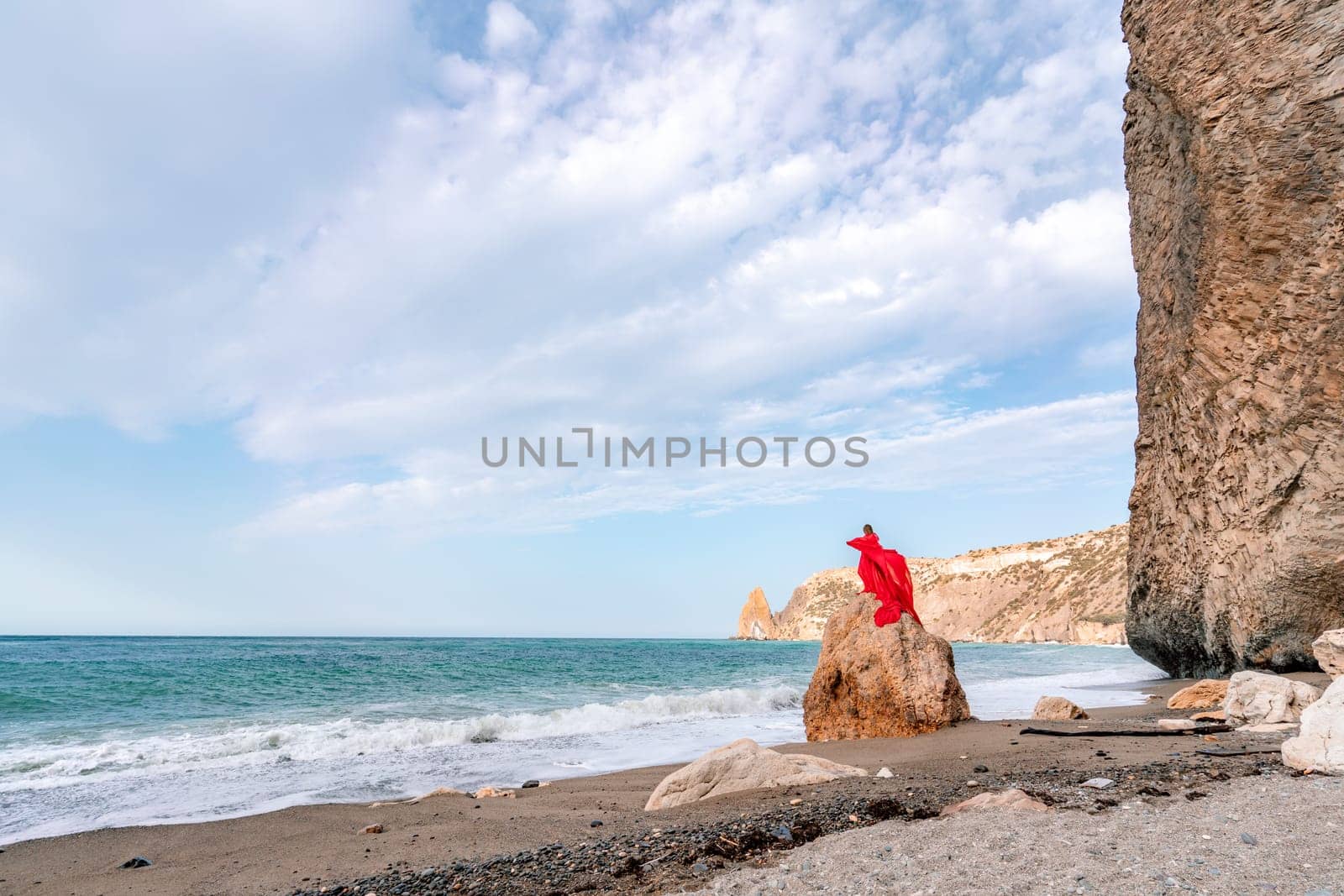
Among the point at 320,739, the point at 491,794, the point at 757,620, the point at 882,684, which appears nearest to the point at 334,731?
the point at 320,739

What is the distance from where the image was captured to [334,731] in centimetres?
1488

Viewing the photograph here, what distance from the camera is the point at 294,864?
590 centimetres

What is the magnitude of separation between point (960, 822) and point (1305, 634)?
1306 cm

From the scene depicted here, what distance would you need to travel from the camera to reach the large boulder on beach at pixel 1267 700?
28.6ft

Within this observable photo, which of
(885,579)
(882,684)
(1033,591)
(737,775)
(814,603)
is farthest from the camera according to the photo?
(814,603)

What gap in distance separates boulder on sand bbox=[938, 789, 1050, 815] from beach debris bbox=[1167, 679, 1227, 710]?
9.04 metres

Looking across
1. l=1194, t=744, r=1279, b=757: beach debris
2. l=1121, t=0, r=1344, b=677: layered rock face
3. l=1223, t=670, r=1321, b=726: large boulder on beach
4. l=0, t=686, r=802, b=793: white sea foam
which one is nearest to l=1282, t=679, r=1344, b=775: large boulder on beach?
l=1194, t=744, r=1279, b=757: beach debris

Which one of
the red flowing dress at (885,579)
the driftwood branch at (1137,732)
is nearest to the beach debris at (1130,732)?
the driftwood branch at (1137,732)

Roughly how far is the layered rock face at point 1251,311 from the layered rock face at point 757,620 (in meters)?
152

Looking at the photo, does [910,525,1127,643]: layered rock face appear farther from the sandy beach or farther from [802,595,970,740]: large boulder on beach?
the sandy beach

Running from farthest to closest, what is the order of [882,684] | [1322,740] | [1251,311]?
[1251,311] < [882,684] < [1322,740]

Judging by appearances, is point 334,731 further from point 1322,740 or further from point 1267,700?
point 1267,700

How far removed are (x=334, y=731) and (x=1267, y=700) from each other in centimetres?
1583

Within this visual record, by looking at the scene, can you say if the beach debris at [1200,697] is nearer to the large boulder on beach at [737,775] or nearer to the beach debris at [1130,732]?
the beach debris at [1130,732]
